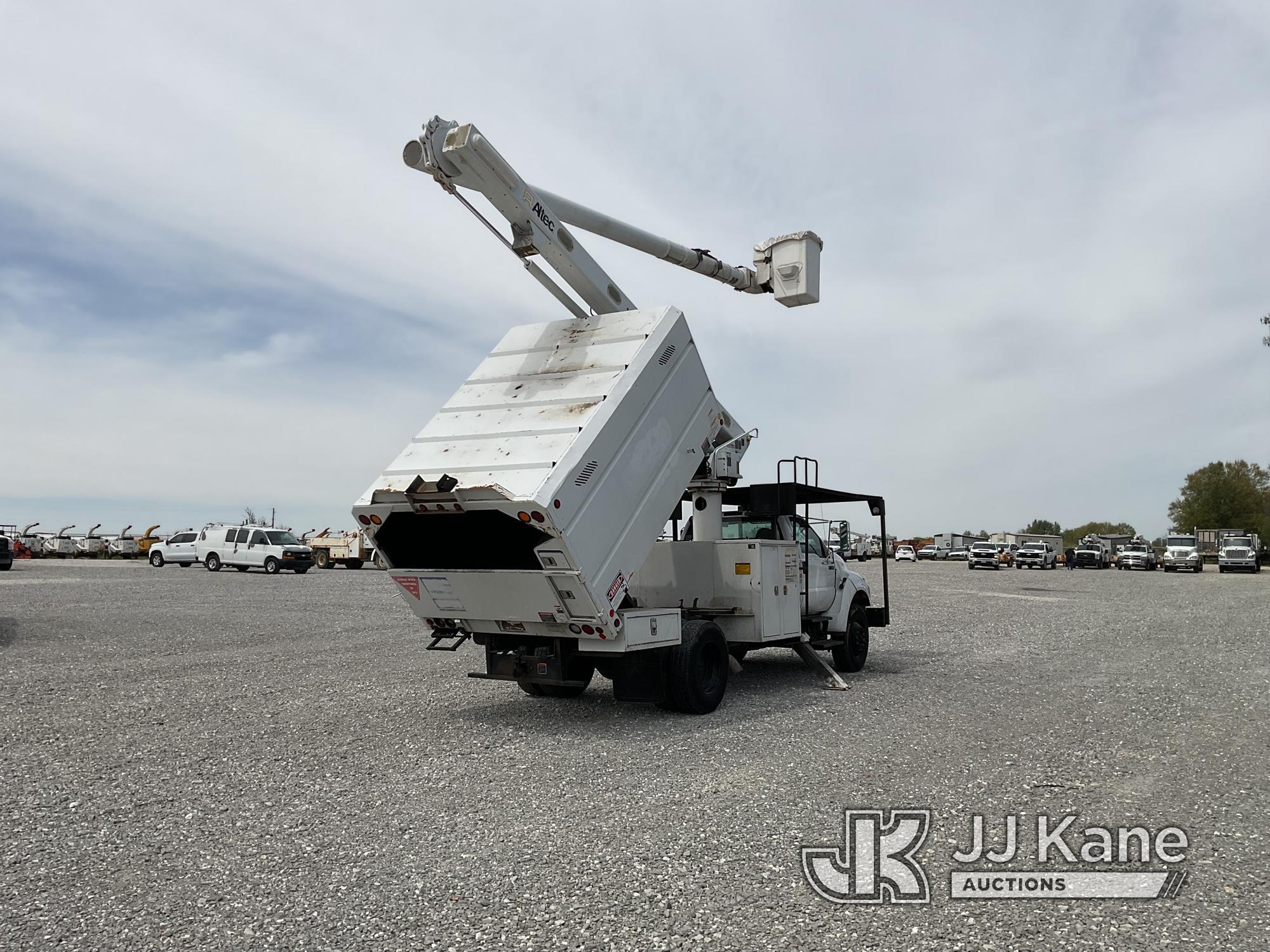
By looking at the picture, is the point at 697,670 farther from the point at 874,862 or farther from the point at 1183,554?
the point at 1183,554

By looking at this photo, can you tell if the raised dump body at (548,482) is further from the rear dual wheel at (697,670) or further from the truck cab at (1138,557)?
the truck cab at (1138,557)

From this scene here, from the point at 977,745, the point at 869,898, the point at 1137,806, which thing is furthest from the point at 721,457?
the point at 869,898

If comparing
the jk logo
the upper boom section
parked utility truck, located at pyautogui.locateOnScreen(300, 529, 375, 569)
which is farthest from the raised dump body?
parked utility truck, located at pyautogui.locateOnScreen(300, 529, 375, 569)

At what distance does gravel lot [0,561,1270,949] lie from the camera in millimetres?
4191

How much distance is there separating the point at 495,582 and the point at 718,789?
2.89 m

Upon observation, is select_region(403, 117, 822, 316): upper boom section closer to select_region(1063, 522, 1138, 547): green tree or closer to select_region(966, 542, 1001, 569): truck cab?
select_region(966, 542, 1001, 569): truck cab

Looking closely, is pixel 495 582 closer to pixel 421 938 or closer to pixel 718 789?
pixel 718 789

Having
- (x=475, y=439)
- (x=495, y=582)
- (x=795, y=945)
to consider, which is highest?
(x=475, y=439)

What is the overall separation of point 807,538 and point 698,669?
10.5ft

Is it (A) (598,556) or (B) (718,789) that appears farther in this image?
(A) (598,556)

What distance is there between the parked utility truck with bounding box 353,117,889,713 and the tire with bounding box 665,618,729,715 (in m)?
0.02

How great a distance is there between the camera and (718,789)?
20.9 ft

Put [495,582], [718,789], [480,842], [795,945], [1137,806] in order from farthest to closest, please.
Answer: [495,582] < [718,789] < [1137,806] < [480,842] < [795,945]

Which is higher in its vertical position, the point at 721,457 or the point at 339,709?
the point at 721,457
